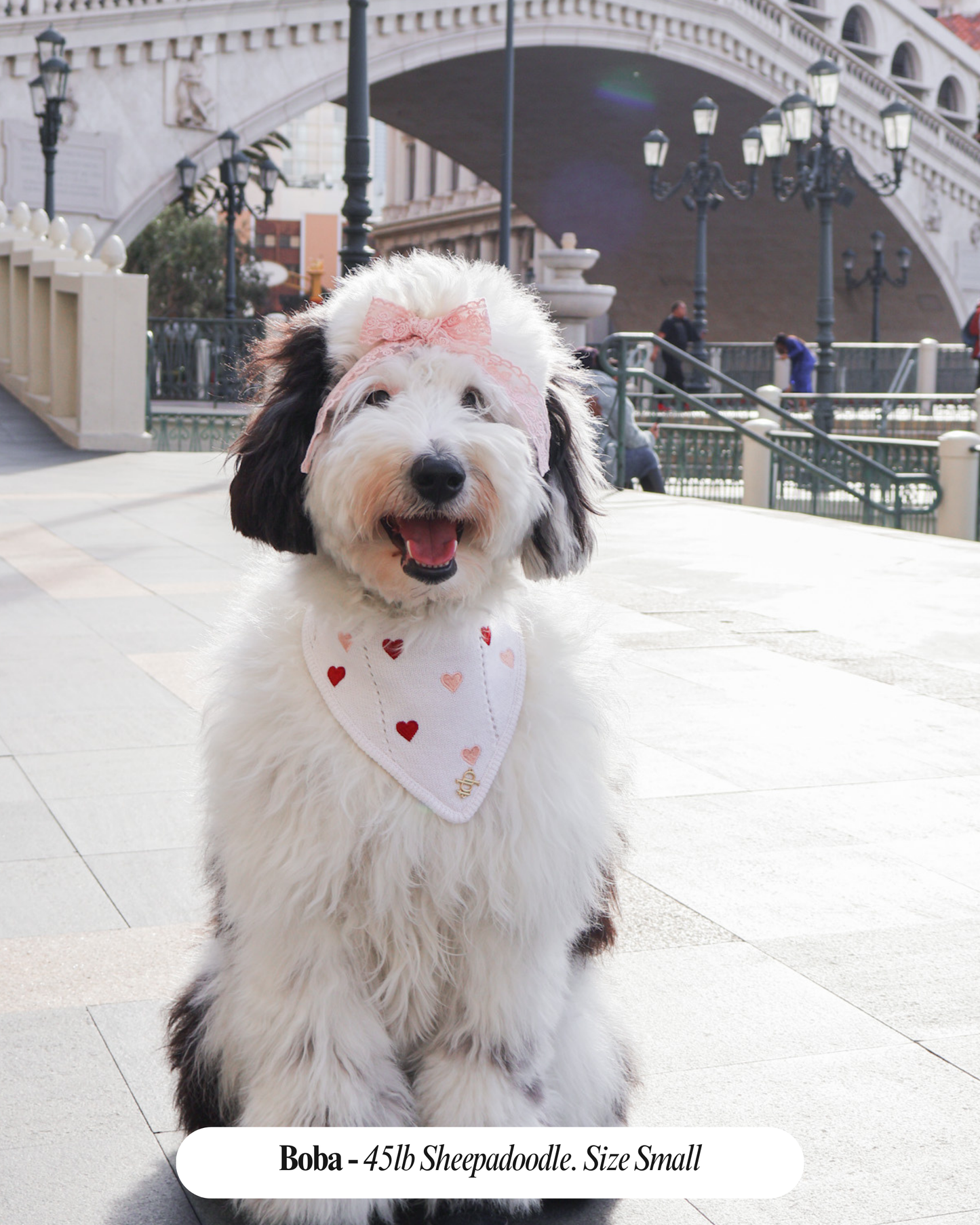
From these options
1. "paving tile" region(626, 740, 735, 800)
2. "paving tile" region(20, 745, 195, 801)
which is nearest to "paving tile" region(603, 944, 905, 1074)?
"paving tile" region(626, 740, 735, 800)

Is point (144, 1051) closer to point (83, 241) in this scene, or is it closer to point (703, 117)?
point (83, 241)

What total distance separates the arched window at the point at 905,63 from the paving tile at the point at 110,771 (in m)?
55.7

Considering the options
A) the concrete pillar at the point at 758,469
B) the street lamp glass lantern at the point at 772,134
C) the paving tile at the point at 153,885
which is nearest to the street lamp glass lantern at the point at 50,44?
the street lamp glass lantern at the point at 772,134

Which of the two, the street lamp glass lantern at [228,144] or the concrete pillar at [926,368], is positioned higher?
the street lamp glass lantern at [228,144]

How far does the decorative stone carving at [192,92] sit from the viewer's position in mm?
32750

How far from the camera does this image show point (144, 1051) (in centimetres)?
293

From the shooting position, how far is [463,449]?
2.11 m

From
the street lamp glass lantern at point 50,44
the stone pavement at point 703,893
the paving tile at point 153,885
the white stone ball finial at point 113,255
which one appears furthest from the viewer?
the street lamp glass lantern at point 50,44

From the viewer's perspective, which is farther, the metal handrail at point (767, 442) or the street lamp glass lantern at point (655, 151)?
the street lamp glass lantern at point (655, 151)

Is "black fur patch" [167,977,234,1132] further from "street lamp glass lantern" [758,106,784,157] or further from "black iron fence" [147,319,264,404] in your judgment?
"street lamp glass lantern" [758,106,784,157]

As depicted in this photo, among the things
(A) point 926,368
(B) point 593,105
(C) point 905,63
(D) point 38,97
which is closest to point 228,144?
(D) point 38,97

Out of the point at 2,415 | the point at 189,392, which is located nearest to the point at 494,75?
the point at 189,392

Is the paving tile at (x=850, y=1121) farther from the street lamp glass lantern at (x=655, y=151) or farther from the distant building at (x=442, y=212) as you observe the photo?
the distant building at (x=442, y=212)

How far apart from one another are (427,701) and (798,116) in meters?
23.1
